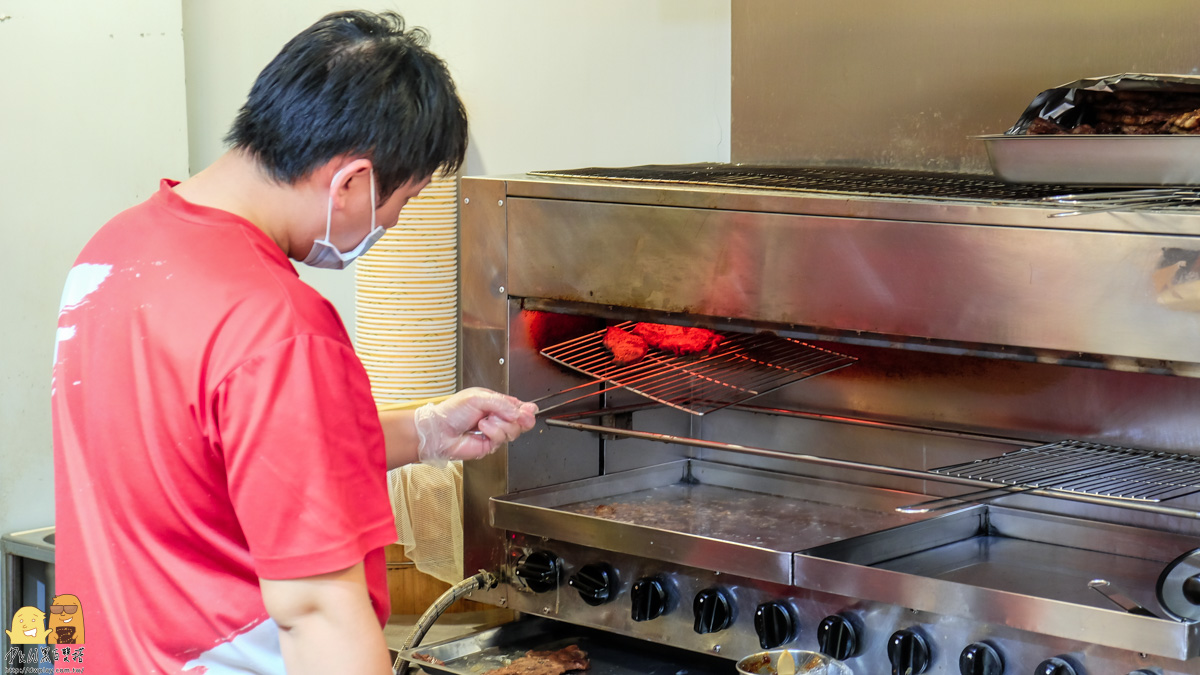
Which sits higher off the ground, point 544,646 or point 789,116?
point 789,116

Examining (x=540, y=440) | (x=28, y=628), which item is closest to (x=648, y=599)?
(x=540, y=440)

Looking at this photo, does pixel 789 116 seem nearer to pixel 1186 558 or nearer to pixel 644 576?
pixel 644 576

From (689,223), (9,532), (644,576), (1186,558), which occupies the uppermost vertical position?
(689,223)

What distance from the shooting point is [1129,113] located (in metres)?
1.60

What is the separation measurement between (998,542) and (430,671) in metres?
0.88

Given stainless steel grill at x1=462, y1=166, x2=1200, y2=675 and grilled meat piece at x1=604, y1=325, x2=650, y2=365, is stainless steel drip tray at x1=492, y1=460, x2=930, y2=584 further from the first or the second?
grilled meat piece at x1=604, y1=325, x2=650, y2=365

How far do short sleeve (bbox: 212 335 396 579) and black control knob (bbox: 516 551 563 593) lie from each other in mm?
902

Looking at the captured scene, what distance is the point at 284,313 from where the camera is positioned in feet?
3.16

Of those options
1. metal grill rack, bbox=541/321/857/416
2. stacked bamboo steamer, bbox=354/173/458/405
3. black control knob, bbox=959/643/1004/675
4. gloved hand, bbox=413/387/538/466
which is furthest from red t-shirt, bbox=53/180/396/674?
stacked bamboo steamer, bbox=354/173/458/405

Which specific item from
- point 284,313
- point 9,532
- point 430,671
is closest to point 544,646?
point 430,671

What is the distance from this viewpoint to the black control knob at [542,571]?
6.09 feet

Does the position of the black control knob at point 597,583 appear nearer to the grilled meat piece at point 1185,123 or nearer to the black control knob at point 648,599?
the black control knob at point 648,599

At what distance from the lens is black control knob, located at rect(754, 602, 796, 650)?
5.33 ft

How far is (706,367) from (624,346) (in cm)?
15
